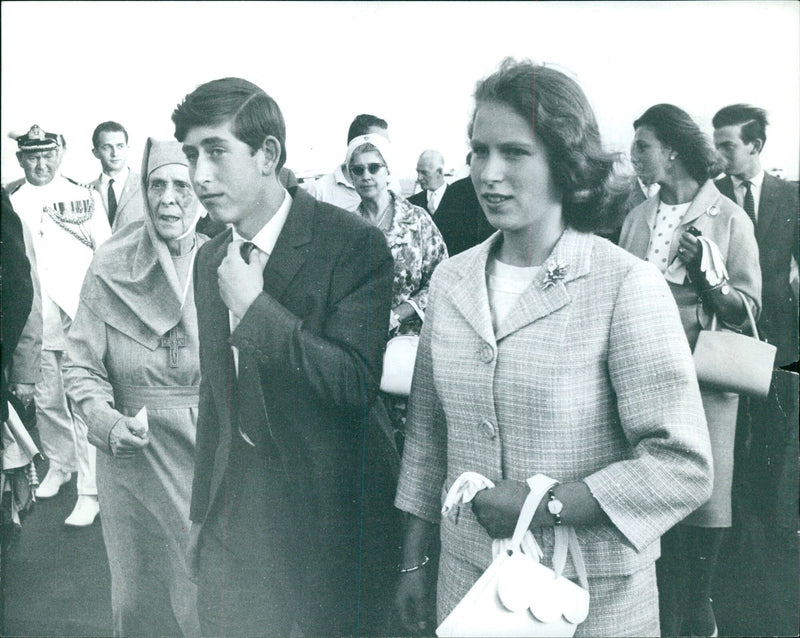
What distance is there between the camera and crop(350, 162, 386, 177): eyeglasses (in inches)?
107

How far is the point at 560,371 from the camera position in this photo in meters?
1.92

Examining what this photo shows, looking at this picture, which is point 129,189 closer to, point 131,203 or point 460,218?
point 131,203

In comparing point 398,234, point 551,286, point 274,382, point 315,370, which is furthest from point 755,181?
point 274,382

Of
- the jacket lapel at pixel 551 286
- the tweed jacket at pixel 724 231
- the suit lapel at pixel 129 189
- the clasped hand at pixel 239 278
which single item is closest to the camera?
the jacket lapel at pixel 551 286

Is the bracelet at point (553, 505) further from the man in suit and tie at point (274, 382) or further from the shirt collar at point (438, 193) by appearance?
the shirt collar at point (438, 193)

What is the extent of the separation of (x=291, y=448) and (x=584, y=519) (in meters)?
1.07

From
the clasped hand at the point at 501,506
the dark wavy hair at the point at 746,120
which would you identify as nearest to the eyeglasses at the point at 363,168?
the dark wavy hair at the point at 746,120

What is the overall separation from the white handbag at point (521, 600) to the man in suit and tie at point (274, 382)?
0.82 metres

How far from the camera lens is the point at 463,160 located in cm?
271

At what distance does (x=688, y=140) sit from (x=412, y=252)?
97 centimetres

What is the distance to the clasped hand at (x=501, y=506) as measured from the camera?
76.6 inches

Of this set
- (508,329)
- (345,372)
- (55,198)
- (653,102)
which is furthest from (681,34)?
(55,198)

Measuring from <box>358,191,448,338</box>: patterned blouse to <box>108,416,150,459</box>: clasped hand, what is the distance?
3.02ft

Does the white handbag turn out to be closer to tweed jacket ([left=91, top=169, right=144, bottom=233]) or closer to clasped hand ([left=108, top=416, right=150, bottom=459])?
clasped hand ([left=108, top=416, right=150, bottom=459])
